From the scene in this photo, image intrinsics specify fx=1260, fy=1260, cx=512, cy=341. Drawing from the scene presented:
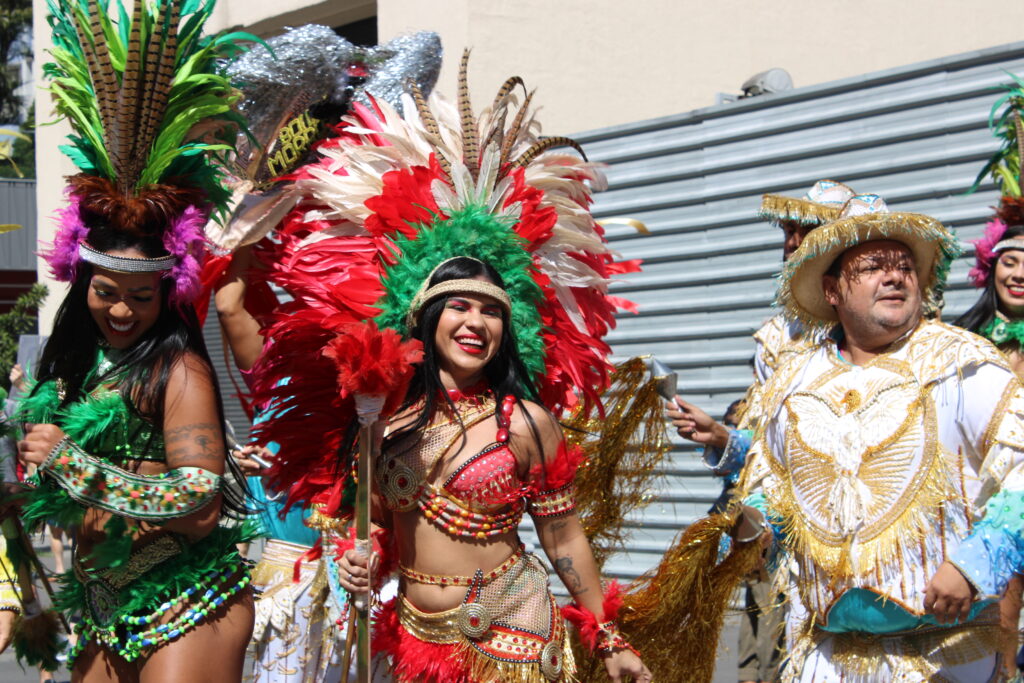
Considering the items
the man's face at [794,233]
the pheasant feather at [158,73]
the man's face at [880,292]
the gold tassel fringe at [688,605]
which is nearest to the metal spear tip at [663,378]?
the gold tassel fringe at [688,605]

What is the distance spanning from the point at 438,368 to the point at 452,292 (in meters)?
0.25

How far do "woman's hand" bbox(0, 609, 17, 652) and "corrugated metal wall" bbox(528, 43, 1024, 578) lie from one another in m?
4.76

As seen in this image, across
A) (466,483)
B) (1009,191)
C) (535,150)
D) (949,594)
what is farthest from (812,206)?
(466,483)

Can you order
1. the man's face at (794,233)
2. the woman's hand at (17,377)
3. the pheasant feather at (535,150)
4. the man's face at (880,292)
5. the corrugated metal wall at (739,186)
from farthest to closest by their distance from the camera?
the corrugated metal wall at (739,186) → the man's face at (794,233) → the woman's hand at (17,377) → the pheasant feather at (535,150) → the man's face at (880,292)

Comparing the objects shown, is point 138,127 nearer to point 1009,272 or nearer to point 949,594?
point 949,594

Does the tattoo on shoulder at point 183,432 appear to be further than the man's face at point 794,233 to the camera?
No

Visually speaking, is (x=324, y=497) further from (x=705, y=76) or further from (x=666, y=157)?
(x=705, y=76)

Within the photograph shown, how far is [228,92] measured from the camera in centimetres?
420

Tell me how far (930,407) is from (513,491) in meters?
1.36

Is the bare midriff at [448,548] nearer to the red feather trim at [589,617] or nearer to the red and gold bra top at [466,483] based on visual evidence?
the red and gold bra top at [466,483]

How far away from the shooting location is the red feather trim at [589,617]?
3.89 meters

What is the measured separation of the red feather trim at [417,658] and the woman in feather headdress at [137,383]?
0.43 metres

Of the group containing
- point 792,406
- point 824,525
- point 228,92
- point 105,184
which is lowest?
point 824,525

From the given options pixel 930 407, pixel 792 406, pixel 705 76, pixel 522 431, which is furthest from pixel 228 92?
pixel 705 76
